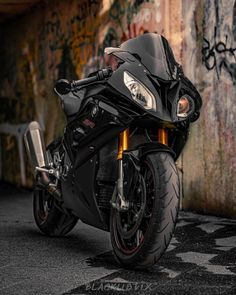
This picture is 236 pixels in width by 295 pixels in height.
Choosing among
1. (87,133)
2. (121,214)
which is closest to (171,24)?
(87,133)

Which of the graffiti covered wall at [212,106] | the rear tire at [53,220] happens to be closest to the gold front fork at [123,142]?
the rear tire at [53,220]

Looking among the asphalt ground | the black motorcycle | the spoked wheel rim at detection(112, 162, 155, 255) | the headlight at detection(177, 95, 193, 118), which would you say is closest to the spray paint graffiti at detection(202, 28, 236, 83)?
the asphalt ground

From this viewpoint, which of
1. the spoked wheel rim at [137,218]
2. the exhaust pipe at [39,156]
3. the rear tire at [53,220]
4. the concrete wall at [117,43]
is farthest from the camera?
the concrete wall at [117,43]

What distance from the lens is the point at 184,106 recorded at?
4.45 metres

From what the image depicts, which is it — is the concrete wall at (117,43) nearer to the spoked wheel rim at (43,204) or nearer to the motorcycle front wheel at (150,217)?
the spoked wheel rim at (43,204)

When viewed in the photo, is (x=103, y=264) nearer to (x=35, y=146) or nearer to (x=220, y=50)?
(x=35, y=146)

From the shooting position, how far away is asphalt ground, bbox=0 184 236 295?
3.96 meters

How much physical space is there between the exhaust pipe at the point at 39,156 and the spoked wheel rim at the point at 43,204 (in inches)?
11.1

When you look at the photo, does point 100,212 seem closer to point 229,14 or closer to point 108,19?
point 229,14

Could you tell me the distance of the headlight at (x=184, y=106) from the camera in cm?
441

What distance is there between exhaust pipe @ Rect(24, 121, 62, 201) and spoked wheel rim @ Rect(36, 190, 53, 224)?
281 millimetres

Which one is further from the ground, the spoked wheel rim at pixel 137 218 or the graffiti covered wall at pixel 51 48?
the graffiti covered wall at pixel 51 48

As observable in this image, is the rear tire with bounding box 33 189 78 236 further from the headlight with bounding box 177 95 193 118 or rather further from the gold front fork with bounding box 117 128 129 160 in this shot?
the headlight with bounding box 177 95 193 118

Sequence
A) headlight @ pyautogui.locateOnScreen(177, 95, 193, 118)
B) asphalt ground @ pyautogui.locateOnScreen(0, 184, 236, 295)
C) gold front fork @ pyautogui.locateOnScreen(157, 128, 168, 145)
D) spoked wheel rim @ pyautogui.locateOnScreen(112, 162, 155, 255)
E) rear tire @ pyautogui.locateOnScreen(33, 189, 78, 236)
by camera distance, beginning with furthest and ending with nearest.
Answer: rear tire @ pyautogui.locateOnScreen(33, 189, 78, 236) → gold front fork @ pyautogui.locateOnScreen(157, 128, 168, 145) → headlight @ pyautogui.locateOnScreen(177, 95, 193, 118) → spoked wheel rim @ pyautogui.locateOnScreen(112, 162, 155, 255) → asphalt ground @ pyautogui.locateOnScreen(0, 184, 236, 295)
